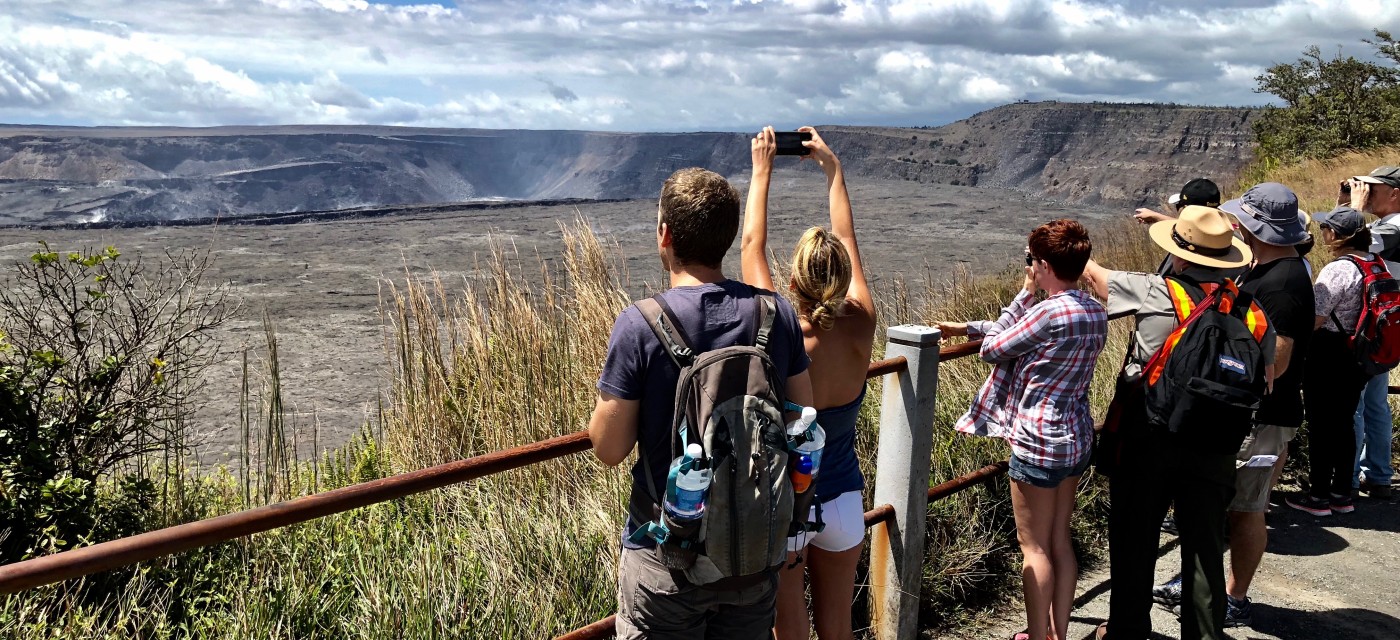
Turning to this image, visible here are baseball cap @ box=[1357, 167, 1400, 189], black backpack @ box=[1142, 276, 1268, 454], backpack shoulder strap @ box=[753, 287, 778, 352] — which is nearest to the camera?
backpack shoulder strap @ box=[753, 287, 778, 352]

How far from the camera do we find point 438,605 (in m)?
3.02

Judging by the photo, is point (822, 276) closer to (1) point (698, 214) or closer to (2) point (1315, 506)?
(1) point (698, 214)

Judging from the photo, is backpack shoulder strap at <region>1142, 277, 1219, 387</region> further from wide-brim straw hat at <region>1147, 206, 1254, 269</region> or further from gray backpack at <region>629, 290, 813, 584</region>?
gray backpack at <region>629, 290, 813, 584</region>

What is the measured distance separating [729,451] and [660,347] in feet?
0.75

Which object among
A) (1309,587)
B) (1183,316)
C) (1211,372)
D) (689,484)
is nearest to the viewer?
(689,484)

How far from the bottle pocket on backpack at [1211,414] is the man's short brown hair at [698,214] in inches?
60.7

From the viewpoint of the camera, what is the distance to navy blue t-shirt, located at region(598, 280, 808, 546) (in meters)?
1.84

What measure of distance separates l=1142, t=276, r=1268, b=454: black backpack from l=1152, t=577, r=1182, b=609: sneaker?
103cm

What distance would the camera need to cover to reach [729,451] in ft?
5.91

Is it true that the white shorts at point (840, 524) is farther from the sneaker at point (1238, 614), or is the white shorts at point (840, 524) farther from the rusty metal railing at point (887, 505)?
the sneaker at point (1238, 614)

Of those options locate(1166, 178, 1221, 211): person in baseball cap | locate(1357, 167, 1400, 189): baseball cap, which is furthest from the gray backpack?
locate(1357, 167, 1400, 189): baseball cap

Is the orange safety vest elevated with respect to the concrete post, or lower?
elevated

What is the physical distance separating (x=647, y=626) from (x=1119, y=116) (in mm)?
72026

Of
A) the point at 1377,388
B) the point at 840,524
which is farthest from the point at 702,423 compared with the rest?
the point at 1377,388
